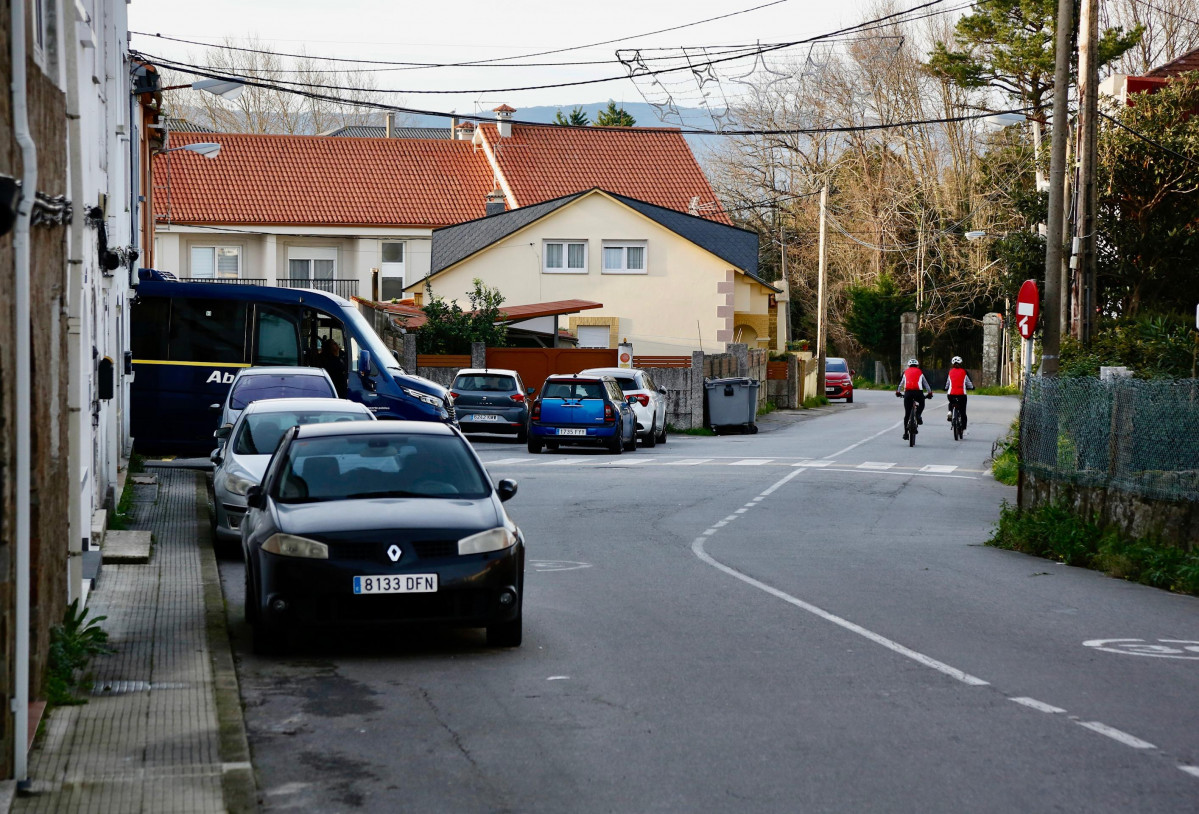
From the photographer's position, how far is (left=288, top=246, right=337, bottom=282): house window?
189 feet

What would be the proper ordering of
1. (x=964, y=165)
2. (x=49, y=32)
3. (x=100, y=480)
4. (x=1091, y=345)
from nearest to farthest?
1. (x=49, y=32)
2. (x=100, y=480)
3. (x=1091, y=345)
4. (x=964, y=165)

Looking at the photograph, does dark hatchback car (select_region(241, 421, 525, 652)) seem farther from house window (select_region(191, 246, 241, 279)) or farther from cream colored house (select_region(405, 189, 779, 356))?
house window (select_region(191, 246, 241, 279))

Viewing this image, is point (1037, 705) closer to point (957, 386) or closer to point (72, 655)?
point (72, 655)

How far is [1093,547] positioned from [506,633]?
763cm

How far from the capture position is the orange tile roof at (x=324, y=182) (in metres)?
56.8

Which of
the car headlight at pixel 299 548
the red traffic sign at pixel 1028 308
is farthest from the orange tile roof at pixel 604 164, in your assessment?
the car headlight at pixel 299 548

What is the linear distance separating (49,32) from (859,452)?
22.3 meters

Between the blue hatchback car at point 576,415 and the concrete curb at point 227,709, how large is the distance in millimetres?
16065

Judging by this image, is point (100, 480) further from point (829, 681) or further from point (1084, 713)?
point (1084, 713)

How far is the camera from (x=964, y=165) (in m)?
66.1

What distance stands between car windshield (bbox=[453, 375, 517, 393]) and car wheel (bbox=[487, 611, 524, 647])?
22851 mm

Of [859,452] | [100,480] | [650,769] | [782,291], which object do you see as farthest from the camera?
[782,291]

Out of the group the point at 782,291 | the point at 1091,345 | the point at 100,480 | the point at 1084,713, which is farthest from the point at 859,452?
the point at 782,291

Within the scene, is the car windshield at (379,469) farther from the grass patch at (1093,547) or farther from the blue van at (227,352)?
the blue van at (227,352)
